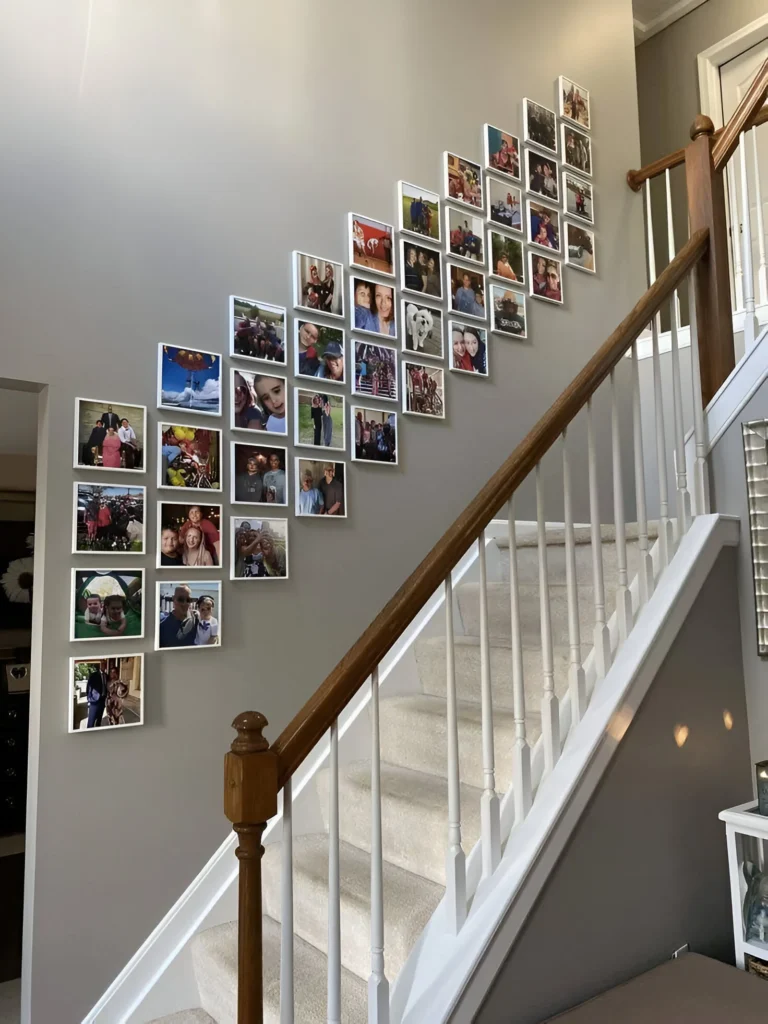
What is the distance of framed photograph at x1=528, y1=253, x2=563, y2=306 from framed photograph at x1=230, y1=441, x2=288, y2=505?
1555mm

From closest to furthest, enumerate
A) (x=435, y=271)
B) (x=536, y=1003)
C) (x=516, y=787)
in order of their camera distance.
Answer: (x=536, y=1003), (x=516, y=787), (x=435, y=271)

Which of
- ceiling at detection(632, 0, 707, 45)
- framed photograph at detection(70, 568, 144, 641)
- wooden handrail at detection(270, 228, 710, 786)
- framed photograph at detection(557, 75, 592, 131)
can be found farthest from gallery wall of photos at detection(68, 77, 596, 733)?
ceiling at detection(632, 0, 707, 45)

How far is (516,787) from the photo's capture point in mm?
1727

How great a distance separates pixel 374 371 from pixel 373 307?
241 mm

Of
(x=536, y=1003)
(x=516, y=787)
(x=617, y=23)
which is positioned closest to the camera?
(x=536, y=1003)

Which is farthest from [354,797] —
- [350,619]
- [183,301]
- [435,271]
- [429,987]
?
[435,271]

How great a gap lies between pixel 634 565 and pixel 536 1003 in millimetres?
1306

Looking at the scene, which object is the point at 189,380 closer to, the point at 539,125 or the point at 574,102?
the point at 539,125

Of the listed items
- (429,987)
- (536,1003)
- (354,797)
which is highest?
(354,797)

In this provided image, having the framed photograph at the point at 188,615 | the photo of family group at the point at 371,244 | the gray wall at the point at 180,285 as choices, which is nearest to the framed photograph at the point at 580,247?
the gray wall at the point at 180,285

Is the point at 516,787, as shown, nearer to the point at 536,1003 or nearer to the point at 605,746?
the point at 605,746

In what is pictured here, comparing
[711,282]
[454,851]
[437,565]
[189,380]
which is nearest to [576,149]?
[711,282]

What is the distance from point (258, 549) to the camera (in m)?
2.38

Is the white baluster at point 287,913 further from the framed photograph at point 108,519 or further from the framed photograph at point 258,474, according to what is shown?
the framed photograph at point 258,474
